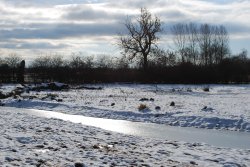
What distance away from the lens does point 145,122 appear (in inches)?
836

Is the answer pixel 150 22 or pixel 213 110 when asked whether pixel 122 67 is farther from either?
pixel 213 110

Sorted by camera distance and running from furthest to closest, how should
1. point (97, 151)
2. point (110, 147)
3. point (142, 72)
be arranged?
point (142, 72) → point (110, 147) → point (97, 151)

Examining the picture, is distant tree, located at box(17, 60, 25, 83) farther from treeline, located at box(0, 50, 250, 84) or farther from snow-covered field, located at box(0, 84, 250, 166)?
snow-covered field, located at box(0, 84, 250, 166)

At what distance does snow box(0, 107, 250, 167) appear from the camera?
10352 millimetres

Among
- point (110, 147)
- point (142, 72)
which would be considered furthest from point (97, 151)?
point (142, 72)

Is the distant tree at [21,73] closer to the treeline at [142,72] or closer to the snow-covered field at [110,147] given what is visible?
the treeline at [142,72]

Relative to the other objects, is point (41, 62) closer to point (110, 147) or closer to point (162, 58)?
point (162, 58)

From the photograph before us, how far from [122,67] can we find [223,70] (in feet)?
46.3

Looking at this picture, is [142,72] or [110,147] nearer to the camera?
[110,147]

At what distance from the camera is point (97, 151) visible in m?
11.8

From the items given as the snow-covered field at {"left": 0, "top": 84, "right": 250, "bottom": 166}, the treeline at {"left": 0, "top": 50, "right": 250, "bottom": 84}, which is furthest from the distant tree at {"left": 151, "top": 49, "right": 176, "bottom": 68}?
the snow-covered field at {"left": 0, "top": 84, "right": 250, "bottom": 166}

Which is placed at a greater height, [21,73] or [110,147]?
[21,73]

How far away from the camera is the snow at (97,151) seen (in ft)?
34.0

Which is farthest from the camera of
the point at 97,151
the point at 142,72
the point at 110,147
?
the point at 142,72
